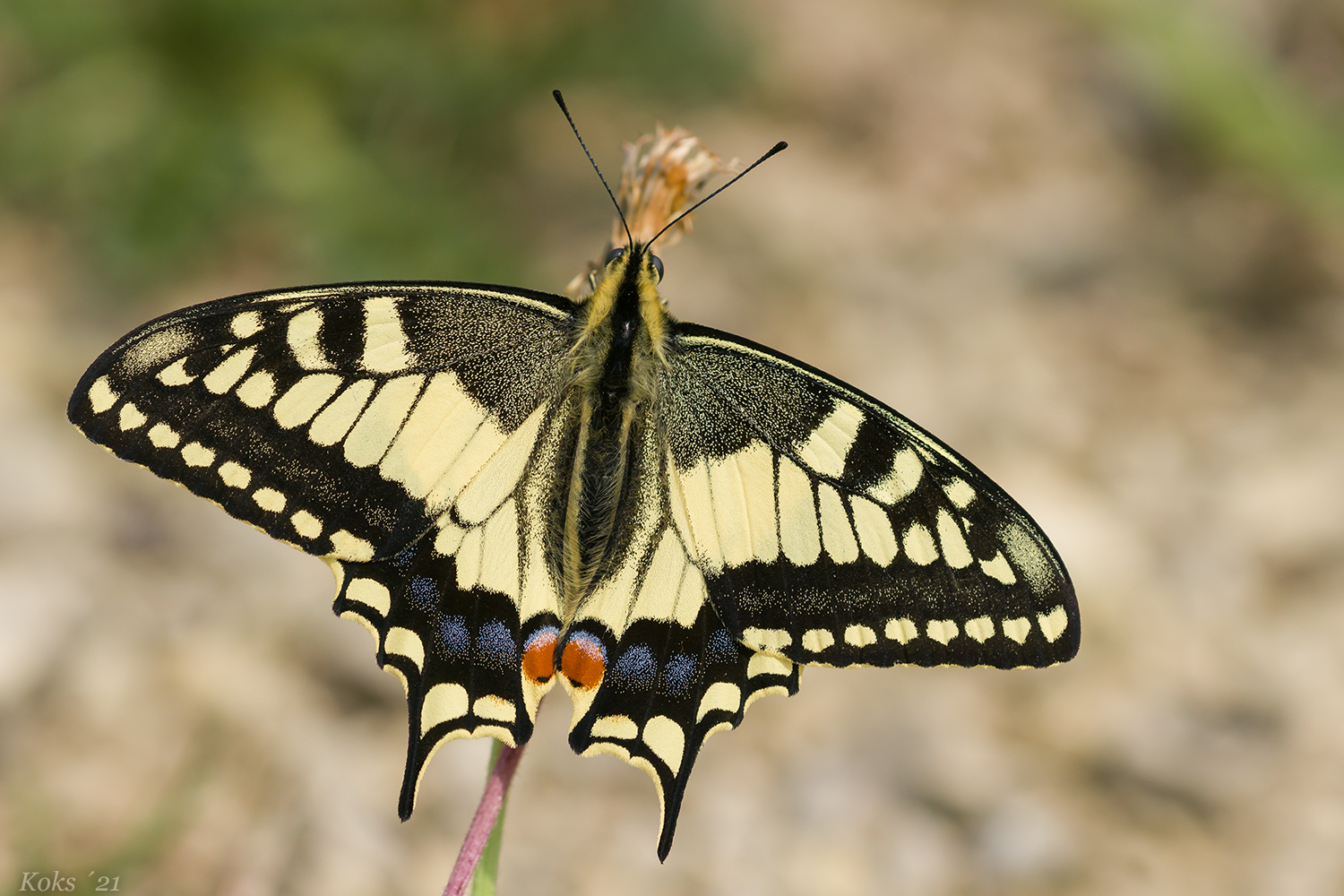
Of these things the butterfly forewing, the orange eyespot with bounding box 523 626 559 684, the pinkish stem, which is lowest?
the pinkish stem

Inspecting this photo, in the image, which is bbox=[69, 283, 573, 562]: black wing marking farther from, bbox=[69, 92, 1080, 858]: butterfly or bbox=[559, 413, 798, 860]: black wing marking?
bbox=[559, 413, 798, 860]: black wing marking

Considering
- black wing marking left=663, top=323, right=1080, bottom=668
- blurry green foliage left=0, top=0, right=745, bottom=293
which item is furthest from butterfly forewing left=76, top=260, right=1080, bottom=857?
blurry green foliage left=0, top=0, right=745, bottom=293

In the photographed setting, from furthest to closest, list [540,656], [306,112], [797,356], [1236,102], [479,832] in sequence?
[1236,102] < [306,112] < [797,356] < [540,656] < [479,832]

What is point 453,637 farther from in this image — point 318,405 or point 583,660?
point 318,405

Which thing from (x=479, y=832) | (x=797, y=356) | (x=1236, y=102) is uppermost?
(x=1236, y=102)

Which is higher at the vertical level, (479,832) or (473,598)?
(473,598)

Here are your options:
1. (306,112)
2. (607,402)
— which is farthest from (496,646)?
(306,112)

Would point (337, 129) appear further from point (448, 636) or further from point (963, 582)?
point (963, 582)
